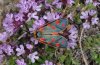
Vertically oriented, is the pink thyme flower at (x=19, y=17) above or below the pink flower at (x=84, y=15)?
above

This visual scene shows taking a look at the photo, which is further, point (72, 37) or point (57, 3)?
point (57, 3)

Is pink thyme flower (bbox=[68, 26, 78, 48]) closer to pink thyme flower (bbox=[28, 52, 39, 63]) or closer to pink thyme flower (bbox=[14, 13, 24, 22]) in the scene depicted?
pink thyme flower (bbox=[28, 52, 39, 63])

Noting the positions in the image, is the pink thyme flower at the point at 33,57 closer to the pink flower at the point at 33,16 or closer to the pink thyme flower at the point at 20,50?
the pink thyme flower at the point at 20,50

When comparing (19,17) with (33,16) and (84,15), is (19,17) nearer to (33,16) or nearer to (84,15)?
(33,16)

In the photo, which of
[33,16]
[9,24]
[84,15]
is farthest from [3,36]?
[84,15]

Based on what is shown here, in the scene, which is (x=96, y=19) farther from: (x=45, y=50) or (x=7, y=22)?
(x=7, y=22)

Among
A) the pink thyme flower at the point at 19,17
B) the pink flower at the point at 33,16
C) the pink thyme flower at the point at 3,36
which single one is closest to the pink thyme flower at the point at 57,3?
the pink flower at the point at 33,16

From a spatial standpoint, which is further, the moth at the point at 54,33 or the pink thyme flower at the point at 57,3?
the pink thyme flower at the point at 57,3

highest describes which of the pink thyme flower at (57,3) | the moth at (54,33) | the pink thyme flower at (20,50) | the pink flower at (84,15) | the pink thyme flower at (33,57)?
the pink thyme flower at (57,3)

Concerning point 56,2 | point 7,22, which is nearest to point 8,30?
point 7,22
